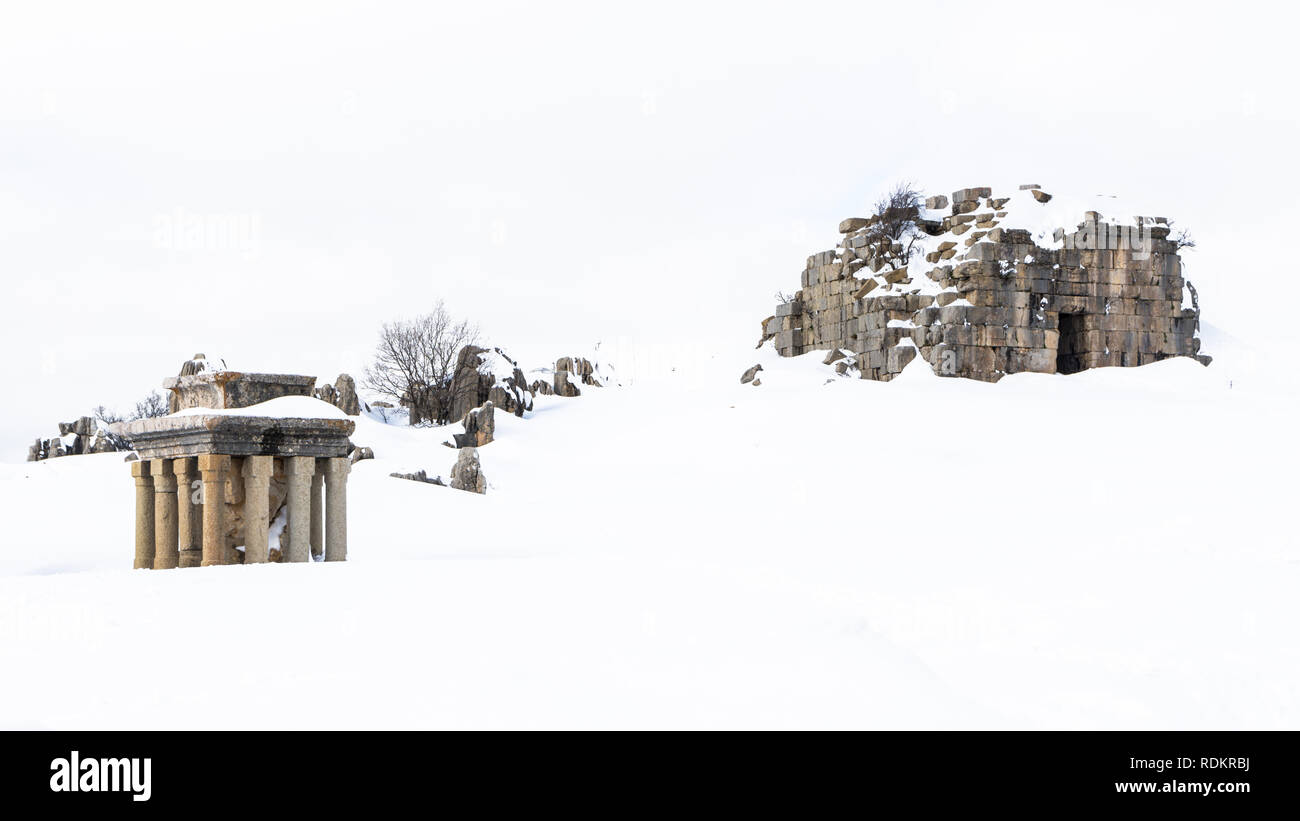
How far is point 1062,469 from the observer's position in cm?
1761

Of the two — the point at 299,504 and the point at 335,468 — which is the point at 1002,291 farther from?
the point at 299,504

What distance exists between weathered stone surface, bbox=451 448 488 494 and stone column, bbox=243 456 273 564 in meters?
8.20

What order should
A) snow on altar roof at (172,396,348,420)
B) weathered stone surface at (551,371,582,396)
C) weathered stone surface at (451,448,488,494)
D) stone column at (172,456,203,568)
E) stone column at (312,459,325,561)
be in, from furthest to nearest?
weathered stone surface at (551,371,582,396), weathered stone surface at (451,448,488,494), stone column at (312,459,325,561), stone column at (172,456,203,568), snow on altar roof at (172,396,348,420)

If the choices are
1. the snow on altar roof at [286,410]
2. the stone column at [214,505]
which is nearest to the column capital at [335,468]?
the snow on altar roof at [286,410]

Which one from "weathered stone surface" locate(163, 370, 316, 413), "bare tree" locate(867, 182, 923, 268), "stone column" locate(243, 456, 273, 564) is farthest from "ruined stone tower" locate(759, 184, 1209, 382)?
"stone column" locate(243, 456, 273, 564)

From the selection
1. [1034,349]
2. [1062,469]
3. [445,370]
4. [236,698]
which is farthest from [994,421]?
[236,698]

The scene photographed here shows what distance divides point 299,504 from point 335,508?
552mm

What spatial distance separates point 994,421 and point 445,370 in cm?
1514

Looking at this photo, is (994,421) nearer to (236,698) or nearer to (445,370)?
(445,370)

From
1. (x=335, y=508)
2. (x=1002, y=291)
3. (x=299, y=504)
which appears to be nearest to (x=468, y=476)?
(x=335, y=508)

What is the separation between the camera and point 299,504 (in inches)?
409

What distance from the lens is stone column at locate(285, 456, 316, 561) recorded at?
10.4 meters

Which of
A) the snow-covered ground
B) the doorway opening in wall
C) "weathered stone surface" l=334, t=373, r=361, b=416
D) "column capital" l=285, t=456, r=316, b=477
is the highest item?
→ the doorway opening in wall

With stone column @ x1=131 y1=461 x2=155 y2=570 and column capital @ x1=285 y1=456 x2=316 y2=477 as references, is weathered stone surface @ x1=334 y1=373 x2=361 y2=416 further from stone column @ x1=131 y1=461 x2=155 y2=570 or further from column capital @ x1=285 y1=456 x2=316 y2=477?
column capital @ x1=285 y1=456 x2=316 y2=477
